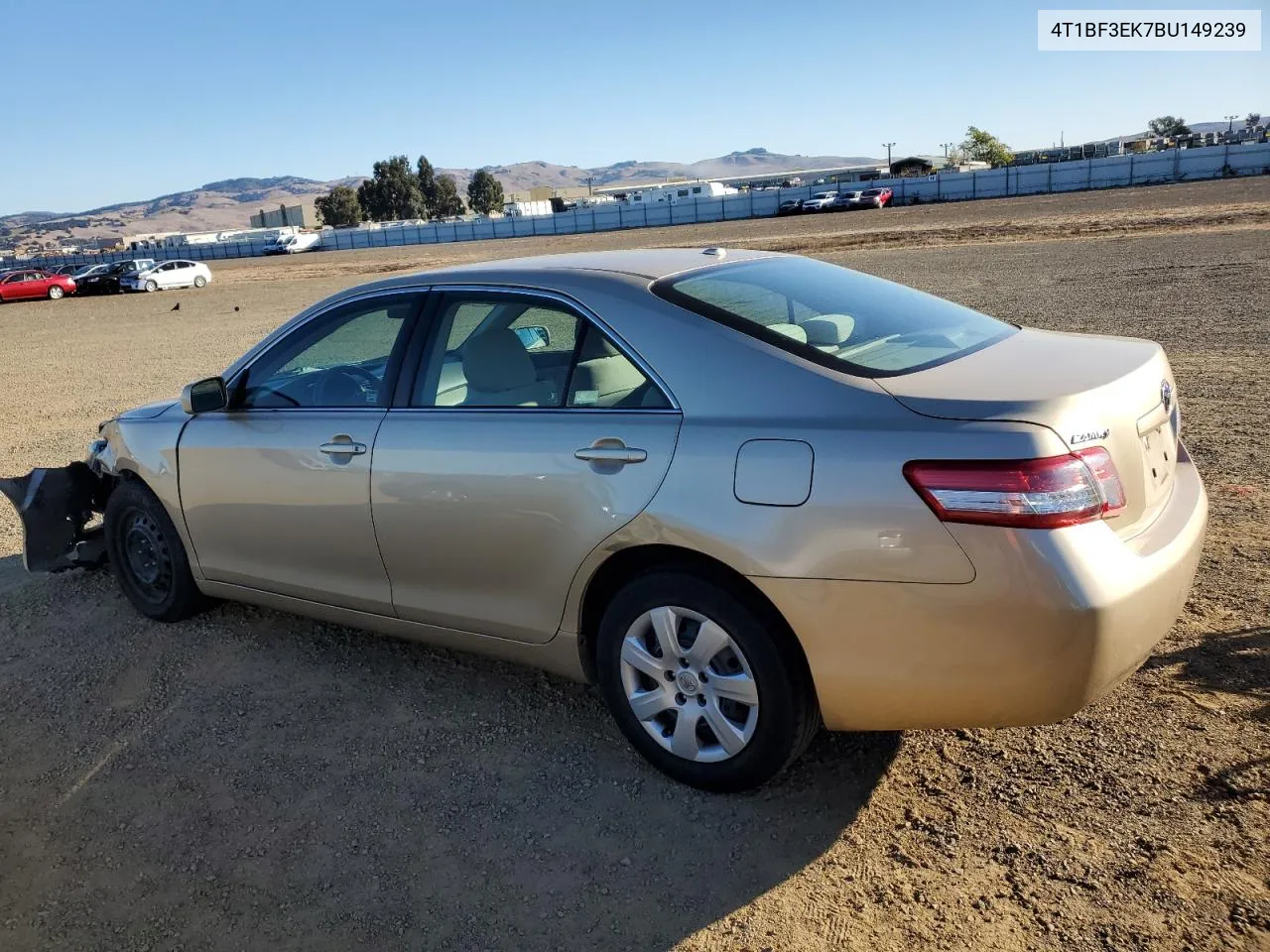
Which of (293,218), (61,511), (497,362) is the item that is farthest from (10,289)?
(293,218)

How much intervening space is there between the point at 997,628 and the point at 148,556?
13.6ft

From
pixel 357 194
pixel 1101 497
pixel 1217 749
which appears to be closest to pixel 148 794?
pixel 1101 497

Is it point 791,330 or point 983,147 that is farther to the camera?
point 983,147

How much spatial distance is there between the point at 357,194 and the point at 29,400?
164 m

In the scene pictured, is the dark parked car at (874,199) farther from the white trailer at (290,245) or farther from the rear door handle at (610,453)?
the rear door handle at (610,453)

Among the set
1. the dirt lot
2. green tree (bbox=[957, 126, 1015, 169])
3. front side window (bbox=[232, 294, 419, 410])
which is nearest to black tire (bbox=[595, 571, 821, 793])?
the dirt lot

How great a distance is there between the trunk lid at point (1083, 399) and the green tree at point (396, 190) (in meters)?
167

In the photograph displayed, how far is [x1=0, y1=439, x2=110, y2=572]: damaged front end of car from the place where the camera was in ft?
18.0

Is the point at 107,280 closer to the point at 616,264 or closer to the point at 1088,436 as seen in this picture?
the point at 616,264

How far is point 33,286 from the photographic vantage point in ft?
138

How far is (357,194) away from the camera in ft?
547

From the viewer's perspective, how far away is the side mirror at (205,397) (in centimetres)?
438

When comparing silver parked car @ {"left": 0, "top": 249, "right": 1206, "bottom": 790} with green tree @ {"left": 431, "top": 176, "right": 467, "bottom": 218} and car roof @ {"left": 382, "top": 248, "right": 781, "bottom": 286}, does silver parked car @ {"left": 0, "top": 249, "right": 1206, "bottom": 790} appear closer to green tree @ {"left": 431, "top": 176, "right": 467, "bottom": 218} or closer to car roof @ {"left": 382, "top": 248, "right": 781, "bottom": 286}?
car roof @ {"left": 382, "top": 248, "right": 781, "bottom": 286}

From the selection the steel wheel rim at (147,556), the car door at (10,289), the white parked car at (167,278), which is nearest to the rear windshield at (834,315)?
the steel wheel rim at (147,556)
